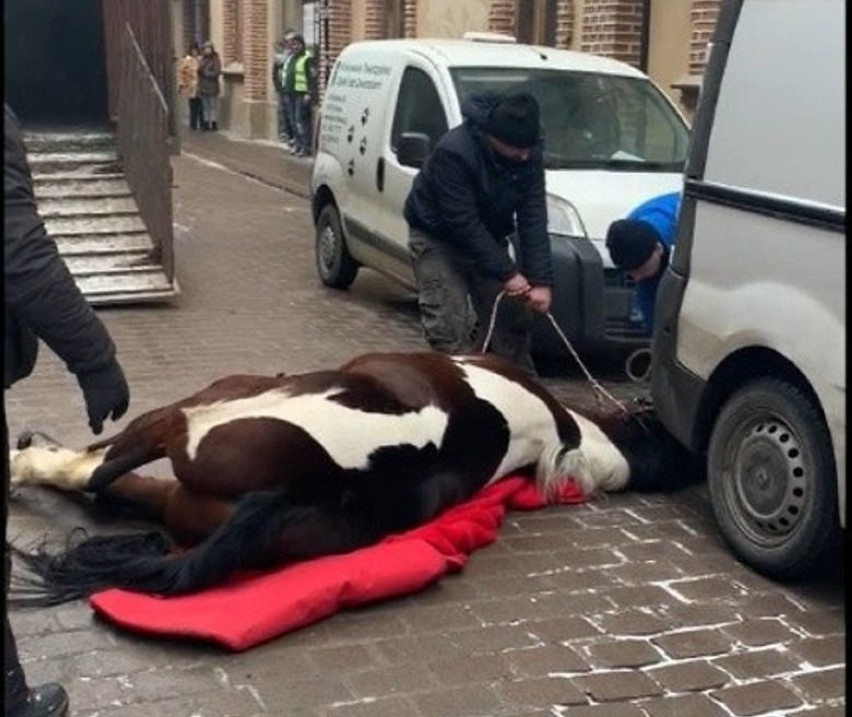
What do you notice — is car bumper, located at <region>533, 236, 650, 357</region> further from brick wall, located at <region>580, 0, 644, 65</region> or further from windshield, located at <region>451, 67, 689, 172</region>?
brick wall, located at <region>580, 0, 644, 65</region>

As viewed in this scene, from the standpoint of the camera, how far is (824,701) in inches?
146

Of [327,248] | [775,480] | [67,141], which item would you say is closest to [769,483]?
[775,480]

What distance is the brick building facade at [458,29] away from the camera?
40.3ft

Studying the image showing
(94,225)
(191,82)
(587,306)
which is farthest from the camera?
(191,82)

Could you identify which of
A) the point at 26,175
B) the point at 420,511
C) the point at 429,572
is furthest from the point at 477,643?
the point at 26,175

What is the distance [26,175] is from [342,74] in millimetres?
7139

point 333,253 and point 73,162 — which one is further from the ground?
point 73,162

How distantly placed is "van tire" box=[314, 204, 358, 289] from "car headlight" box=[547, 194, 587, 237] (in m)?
2.85

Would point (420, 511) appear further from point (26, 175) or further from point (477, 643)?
point (26, 175)

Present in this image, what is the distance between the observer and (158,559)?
4.11m

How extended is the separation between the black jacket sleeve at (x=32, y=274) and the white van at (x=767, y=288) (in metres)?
2.26

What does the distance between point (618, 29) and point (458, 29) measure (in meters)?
4.18

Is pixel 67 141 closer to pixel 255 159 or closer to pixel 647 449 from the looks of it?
pixel 647 449

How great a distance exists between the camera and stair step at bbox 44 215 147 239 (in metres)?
9.96
